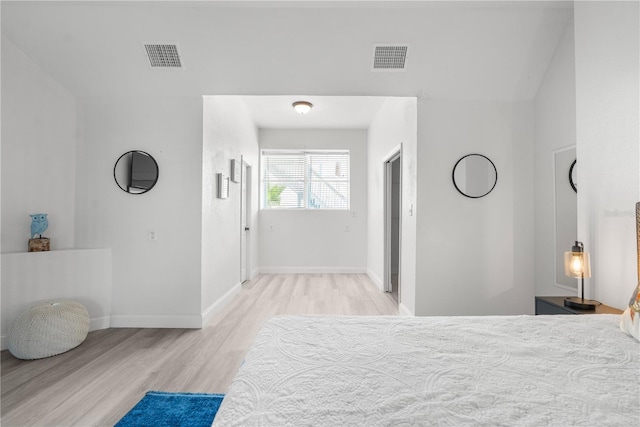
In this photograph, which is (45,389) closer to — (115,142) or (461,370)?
(115,142)

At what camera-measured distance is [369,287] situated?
16.9ft

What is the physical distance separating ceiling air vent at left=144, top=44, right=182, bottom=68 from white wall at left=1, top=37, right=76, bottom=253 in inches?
42.9

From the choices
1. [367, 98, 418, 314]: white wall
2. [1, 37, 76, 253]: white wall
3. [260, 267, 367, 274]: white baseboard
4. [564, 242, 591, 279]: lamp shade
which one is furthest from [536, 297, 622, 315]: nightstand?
[1, 37, 76, 253]: white wall

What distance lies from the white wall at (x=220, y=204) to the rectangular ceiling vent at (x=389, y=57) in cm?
177

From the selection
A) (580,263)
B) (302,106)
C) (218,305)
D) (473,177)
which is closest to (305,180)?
(302,106)

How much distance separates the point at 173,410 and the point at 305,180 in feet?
16.2

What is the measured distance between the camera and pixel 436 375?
0.98 m

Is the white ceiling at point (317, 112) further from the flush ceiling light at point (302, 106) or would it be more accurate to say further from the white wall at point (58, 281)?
the white wall at point (58, 281)

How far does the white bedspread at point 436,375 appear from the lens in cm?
79

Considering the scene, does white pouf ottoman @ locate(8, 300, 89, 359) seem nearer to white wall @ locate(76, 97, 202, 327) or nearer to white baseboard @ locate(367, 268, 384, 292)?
white wall @ locate(76, 97, 202, 327)

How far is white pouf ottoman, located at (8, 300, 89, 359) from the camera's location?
2.48 m

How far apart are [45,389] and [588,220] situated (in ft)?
12.4

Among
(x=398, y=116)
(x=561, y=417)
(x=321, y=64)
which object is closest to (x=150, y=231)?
(x=321, y=64)

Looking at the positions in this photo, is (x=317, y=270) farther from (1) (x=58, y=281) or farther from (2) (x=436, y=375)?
(2) (x=436, y=375)
